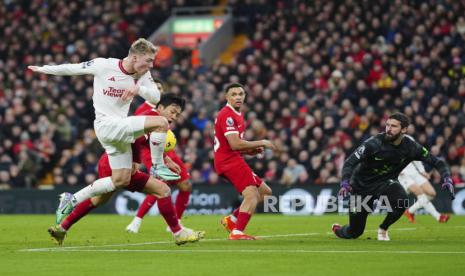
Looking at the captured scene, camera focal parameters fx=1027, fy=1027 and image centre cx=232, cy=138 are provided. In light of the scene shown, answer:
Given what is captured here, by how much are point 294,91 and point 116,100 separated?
53.6 feet

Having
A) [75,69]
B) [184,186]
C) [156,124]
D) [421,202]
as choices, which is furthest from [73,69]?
[421,202]

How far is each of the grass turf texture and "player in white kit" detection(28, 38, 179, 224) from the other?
2.64 ft

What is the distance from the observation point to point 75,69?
13.3 meters

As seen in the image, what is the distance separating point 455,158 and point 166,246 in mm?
13217

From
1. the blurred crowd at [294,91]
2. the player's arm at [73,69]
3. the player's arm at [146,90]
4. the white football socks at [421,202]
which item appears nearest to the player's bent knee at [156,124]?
the player's arm at [146,90]

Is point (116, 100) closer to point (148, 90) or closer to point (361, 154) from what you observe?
point (148, 90)

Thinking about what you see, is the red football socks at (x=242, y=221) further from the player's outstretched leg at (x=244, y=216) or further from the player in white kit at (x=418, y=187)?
the player in white kit at (x=418, y=187)

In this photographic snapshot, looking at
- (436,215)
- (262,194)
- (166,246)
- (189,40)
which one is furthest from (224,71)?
(166,246)

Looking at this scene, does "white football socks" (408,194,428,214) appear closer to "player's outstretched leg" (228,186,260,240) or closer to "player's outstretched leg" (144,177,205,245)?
"player's outstretched leg" (228,186,260,240)

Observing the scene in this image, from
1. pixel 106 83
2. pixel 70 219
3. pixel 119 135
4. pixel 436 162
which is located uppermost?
pixel 106 83

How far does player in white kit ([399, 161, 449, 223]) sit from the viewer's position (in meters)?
21.6

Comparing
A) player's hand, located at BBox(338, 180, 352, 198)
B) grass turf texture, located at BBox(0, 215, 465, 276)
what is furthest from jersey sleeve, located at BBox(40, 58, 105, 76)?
player's hand, located at BBox(338, 180, 352, 198)

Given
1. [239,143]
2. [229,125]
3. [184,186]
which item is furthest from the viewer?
[184,186]

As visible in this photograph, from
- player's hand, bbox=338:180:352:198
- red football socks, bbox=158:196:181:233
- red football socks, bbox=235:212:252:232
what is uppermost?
player's hand, bbox=338:180:352:198
